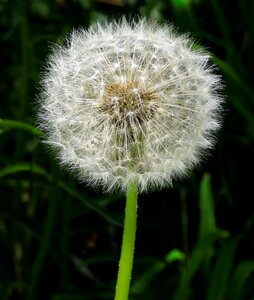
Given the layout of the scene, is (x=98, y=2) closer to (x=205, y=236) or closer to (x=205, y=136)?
(x=205, y=236)

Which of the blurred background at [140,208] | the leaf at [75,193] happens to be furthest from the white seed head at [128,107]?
the blurred background at [140,208]

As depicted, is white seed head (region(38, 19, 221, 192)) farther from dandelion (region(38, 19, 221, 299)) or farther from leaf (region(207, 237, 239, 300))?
leaf (region(207, 237, 239, 300))

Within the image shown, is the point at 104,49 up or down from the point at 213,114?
up

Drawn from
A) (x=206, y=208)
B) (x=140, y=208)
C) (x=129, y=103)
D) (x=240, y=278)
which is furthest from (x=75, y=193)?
(x=129, y=103)

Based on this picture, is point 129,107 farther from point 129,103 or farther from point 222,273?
point 222,273

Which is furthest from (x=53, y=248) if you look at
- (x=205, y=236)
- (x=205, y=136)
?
(x=205, y=136)

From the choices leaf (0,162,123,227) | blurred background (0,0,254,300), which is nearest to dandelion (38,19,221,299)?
leaf (0,162,123,227)
